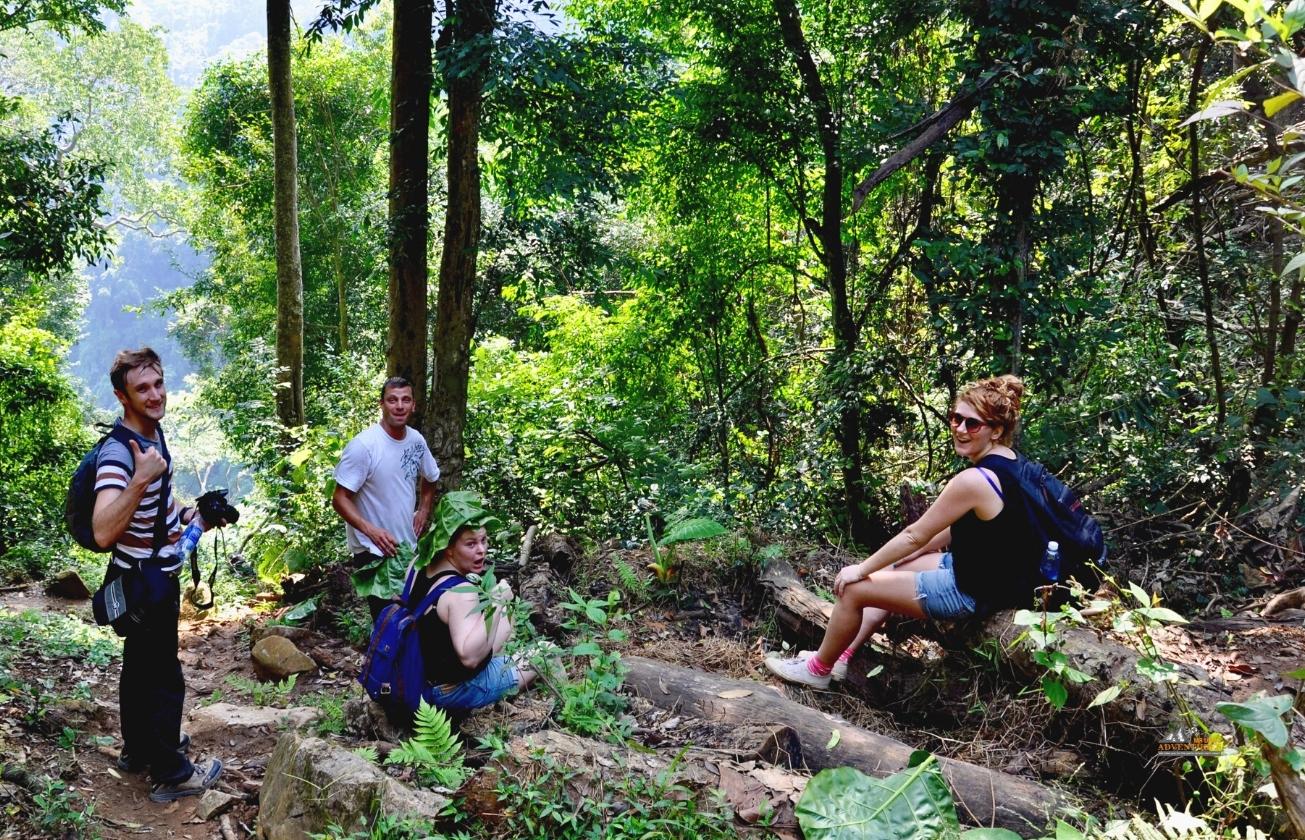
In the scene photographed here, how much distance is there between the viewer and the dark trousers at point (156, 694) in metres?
3.79

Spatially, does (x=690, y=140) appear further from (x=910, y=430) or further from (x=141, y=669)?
(x=141, y=669)

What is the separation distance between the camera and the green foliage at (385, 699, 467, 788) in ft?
10.00

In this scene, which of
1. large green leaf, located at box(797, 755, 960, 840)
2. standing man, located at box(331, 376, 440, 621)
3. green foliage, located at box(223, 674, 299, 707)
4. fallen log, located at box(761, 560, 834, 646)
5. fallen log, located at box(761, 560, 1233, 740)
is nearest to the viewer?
large green leaf, located at box(797, 755, 960, 840)

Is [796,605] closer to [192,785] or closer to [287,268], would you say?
[192,785]

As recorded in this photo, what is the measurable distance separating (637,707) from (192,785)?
6.61 feet

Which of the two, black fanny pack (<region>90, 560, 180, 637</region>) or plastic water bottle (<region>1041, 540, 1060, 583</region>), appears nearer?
black fanny pack (<region>90, 560, 180, 637</region>)

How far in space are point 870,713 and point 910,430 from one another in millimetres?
4103

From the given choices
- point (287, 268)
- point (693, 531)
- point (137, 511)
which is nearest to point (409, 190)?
point (287, 268)

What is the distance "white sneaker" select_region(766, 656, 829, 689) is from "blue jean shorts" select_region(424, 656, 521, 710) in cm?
171

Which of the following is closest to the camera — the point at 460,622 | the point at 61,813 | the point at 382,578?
the point at 61,813

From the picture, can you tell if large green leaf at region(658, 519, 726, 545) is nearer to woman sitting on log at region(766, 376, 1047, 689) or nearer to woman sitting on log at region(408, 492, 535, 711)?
woman sitting on log at region(766, 376, 1047, 689)

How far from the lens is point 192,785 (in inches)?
152

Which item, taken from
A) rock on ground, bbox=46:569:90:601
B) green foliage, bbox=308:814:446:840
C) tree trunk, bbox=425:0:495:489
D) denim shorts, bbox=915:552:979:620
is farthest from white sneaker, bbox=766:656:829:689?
rock on ground, bbox=46:569:90:601

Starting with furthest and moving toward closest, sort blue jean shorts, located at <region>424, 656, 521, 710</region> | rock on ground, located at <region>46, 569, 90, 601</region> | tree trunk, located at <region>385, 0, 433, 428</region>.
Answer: rock on ground, located at <region>46, 569, 90, 601</region>
tree trunk, located at <region>385, 0, 433, 428</region>
blue jean shorts, located at <region>424, 656, 521, 710</region>
